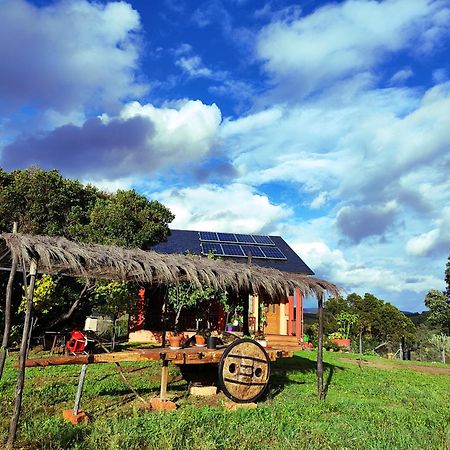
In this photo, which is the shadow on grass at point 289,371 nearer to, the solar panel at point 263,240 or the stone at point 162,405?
the stone at point 162,405

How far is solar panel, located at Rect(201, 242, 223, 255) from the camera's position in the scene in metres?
20.3

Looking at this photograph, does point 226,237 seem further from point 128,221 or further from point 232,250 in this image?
point 128,221

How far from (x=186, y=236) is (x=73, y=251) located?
56.0 ft

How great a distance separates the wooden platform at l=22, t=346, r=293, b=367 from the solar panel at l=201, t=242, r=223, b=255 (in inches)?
435

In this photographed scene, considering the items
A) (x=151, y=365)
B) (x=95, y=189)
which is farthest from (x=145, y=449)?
(x=95, y=189)

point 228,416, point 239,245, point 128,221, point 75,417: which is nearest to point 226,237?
point 239,245

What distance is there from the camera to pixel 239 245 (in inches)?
894

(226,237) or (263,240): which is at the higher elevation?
(263,240)

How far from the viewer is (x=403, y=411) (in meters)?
8.45

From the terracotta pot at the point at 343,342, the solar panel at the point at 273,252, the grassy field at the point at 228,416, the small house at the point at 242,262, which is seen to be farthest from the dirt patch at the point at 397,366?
the solar panel at the point at 273,252

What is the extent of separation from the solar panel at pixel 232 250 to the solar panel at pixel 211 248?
0.25 metres

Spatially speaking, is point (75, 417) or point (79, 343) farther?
point (79, 343)

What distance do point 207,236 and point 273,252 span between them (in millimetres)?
3852

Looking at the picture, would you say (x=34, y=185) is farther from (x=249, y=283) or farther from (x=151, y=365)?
(x=249, y=283)
